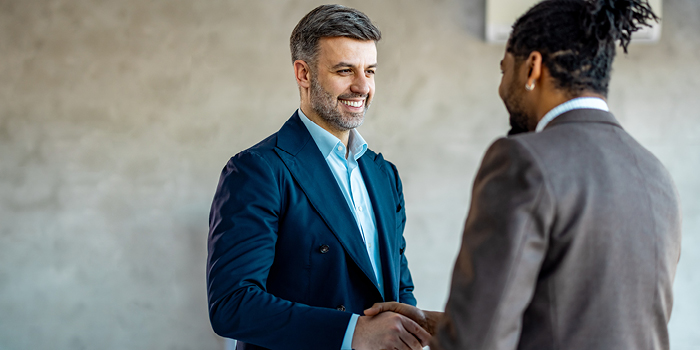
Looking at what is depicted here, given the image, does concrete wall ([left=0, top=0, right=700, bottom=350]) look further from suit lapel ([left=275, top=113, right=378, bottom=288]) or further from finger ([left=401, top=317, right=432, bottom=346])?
finger ([left=401, top=317, right=432, bottom=346])

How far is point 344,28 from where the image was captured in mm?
1551

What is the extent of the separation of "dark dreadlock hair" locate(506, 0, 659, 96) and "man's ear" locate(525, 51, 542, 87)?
10mm

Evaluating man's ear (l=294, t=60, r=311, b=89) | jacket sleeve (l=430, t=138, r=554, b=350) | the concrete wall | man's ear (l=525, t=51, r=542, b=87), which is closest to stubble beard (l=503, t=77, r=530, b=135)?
man's ear (l=525, t=51, r=542, b=87)

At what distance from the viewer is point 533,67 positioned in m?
0.97

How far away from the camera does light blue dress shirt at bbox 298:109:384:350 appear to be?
4.96 ft

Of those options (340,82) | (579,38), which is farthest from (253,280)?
(579,38)

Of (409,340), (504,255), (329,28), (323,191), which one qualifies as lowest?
(409,340)

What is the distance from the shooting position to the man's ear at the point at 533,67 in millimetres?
967

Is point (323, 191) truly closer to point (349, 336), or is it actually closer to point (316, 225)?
point (316, 225)

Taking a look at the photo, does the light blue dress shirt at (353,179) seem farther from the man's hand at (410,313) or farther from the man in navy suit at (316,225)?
the man's hand at (410,313)

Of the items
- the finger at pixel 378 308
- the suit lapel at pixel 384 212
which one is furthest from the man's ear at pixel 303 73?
the finger at pixel 378 308

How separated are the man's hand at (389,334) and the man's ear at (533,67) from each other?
62cm

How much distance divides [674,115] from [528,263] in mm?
2698

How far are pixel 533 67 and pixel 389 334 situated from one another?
0.68m
